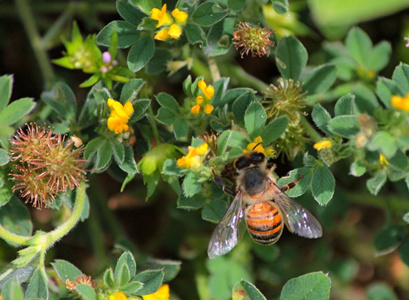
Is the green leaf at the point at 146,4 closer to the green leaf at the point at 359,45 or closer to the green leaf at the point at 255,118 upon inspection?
the green leaf at the point at 255,118

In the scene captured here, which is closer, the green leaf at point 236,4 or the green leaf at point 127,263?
the green leaf at point 127,263

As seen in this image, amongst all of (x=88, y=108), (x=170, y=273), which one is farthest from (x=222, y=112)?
(x=170, y=273)

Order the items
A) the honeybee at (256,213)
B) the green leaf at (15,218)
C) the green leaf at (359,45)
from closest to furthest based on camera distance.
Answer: the honeybee at (256,213)
the green leaf at (15,218)
the green leaf at (359,45)

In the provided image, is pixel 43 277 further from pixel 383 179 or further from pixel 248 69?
pixel 248 69

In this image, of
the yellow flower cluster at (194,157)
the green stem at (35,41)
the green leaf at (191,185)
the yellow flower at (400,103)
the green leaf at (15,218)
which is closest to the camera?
the yellow flower at (400,103)

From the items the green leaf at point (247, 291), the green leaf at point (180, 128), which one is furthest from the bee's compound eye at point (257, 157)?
the green leaf at point (247, 291)

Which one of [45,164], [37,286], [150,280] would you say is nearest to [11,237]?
[37,286]

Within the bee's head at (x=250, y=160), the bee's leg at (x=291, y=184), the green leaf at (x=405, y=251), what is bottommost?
the green leaf at (x=405, y=251)
